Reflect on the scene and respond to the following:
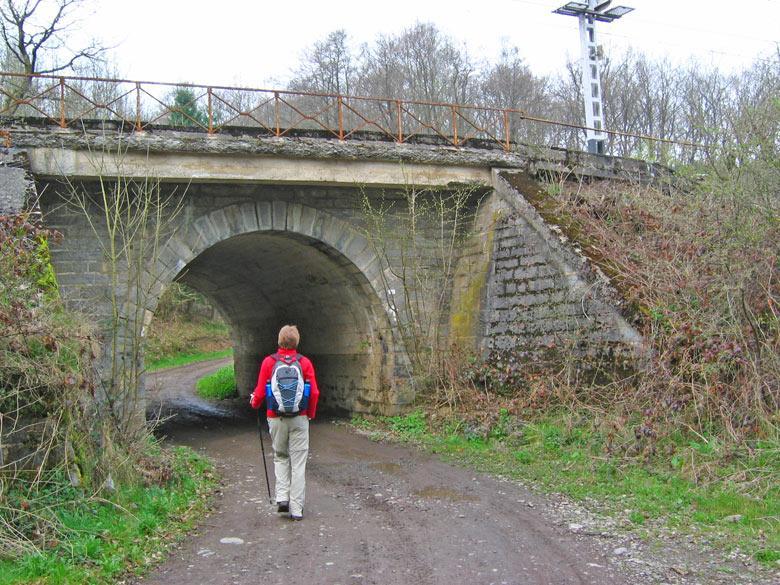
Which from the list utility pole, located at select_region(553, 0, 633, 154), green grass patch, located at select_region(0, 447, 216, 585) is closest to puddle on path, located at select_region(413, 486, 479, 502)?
green grass patch, located at select_region(0, 447, 216, 585)

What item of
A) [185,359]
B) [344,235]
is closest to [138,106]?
[344,235]

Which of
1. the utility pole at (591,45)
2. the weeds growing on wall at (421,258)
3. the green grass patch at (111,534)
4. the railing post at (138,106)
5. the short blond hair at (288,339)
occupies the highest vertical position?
the utility pole at (591,45)

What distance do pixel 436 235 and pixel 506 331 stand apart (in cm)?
210

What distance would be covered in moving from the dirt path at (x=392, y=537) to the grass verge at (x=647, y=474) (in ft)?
1.68

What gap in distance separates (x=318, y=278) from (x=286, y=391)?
7260 millimetres

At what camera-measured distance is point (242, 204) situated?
10.8 metres

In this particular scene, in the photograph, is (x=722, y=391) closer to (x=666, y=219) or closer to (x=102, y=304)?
(x=666, y=219)

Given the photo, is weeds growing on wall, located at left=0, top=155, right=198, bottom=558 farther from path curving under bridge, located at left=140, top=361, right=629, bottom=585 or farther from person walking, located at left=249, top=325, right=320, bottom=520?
person walking, located at left=249, top=325, right=320, bottom=520

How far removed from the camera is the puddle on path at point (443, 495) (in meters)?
6.54

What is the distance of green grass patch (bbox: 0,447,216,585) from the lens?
13.9 feet

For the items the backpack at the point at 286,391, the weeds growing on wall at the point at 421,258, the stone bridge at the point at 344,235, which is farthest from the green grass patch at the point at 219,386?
the backpack at the point at 286,391

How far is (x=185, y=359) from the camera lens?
86.4 ft

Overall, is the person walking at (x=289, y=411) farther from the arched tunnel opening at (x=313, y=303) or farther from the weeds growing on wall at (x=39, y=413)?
the arched tunnel opening at (x=313, y=303)

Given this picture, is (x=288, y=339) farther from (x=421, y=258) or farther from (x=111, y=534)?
(x=421, y=258)
